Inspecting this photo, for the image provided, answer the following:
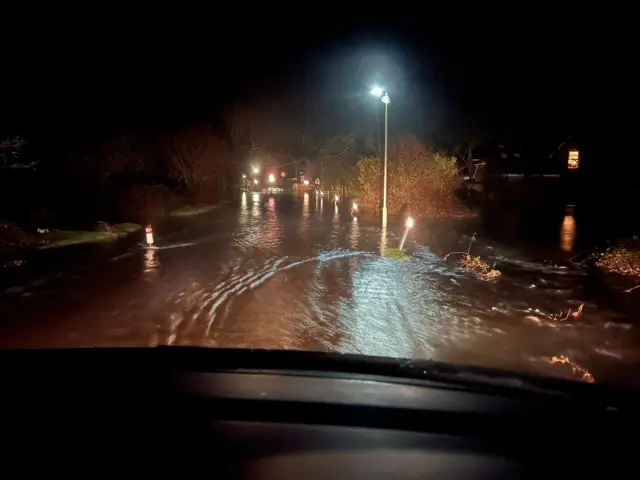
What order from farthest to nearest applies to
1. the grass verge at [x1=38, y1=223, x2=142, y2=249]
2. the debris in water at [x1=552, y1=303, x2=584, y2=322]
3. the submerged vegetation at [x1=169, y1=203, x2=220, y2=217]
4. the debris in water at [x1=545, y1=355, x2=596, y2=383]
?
the submerged vegetation at [x1=169, y1=203, x2=220, y2=217], the grass verge at [x1=38, y1=223, x2=142, y2=249], the debris in water at [x1=552, y1=303, x2=584, y2=322], the debris in water at [x1=545, y1=355, x2=596, y2=383]

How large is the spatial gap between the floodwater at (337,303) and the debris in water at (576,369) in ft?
0.15

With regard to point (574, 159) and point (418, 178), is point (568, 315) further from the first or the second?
point (574, 159)

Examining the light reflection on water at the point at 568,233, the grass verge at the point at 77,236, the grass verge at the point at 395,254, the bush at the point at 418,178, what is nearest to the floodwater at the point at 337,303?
the light reflection on water at the point at 568,233

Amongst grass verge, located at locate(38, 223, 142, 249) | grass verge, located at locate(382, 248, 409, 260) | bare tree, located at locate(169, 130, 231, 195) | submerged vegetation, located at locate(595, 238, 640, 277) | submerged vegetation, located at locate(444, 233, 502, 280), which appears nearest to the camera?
submerged vegetation, located at locate(444, 233, 502, 280)

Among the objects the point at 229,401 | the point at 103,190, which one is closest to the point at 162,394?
the point at 229,401

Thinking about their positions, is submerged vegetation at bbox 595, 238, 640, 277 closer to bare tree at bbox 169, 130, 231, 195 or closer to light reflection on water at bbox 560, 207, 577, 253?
light reflection on water at bbox 560, 207, 577, 253

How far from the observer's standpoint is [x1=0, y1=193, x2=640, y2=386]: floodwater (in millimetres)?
8391

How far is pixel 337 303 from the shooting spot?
36.4ft

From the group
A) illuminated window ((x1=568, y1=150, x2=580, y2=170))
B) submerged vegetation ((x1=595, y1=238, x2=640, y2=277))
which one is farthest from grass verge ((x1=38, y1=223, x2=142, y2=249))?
illuminated window ((x1=568, y1=150, x2=580, y2=170))

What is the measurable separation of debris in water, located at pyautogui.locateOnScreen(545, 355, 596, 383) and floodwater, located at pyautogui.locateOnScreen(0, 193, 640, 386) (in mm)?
44

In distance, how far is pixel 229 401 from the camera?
346 centimetres

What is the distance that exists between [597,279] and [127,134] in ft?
93.2

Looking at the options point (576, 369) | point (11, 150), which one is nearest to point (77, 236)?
point (11, 150)

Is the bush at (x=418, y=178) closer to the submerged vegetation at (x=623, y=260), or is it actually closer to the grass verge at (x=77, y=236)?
the grass verge at (x=77, y=236)
